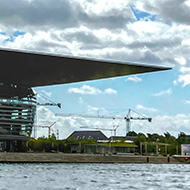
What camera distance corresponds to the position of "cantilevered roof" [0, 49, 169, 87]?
163 ft

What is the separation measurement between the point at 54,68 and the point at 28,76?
21.8ft

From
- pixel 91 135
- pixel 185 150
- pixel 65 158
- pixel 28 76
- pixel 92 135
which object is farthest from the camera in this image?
pixel 92 135

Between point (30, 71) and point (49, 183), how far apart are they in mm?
36598

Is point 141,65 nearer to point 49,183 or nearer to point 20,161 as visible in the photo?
point 20,161

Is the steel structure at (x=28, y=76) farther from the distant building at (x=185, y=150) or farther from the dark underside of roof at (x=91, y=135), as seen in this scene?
the dark underside of roof at (x=91, y=135)

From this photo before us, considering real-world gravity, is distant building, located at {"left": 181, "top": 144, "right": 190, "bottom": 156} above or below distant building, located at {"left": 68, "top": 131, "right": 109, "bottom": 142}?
below

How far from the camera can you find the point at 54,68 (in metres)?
54.1


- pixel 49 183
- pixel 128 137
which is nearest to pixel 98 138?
pixel 128 137

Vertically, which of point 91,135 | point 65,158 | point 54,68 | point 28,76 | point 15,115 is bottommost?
point 65,158

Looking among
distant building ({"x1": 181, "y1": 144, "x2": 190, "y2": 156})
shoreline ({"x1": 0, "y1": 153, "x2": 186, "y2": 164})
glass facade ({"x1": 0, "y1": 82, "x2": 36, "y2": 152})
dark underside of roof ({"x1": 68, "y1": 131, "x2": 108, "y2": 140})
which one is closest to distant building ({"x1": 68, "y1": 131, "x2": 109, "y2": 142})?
dark underside of roof ({"x1": 68, "y1": 131, "x2": 108, "y2": 140})

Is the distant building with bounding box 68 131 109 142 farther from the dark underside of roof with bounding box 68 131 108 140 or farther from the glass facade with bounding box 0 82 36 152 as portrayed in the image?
the glass facade with bounding box 0 82 36 152

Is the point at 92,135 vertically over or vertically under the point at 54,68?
under

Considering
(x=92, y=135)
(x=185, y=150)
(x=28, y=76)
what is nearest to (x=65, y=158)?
(x=28, y=76)

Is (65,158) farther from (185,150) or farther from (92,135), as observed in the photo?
(92,135)
